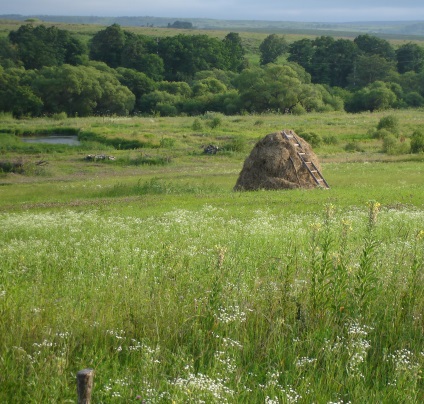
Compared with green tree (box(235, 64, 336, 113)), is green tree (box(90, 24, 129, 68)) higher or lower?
higher

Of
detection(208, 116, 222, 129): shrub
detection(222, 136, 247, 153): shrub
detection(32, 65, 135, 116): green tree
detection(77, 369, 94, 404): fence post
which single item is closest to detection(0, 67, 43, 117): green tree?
detection(32, 65, 135, 116): green tree

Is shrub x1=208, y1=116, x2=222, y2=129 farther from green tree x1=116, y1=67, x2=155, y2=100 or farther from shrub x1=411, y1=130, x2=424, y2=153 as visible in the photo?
green tree x1=116, y1=67, x2=155, y2=100

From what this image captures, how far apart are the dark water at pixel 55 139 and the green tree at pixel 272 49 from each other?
329 ft

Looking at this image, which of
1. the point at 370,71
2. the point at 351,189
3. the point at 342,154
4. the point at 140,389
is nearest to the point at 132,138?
the point at 342,154

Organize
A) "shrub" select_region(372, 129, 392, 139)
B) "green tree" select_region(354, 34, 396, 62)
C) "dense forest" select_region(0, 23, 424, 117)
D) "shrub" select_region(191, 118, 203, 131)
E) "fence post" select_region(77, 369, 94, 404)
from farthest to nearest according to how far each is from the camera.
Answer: "green tree" select_region(354, 34, 396, 62)
"dense forest" select_region(0, 23, 424, 117)
"shrub" select_region(191, 118, 203, 131)
"shrub" select_region(372, 129, 392, 139)
"fence post" select_region(77, 369, 94, 404)

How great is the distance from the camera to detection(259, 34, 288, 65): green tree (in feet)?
559

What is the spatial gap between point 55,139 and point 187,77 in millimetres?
67302

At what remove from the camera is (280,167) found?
31.7 m

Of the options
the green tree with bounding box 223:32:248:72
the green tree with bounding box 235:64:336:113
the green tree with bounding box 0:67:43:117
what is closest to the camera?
the green tree with bounding box 0:67:43:117

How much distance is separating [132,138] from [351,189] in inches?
1709

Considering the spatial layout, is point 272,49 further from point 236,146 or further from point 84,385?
point 84,385

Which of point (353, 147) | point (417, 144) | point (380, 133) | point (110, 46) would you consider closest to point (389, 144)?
point (417, 144)

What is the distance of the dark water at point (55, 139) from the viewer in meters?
72.1

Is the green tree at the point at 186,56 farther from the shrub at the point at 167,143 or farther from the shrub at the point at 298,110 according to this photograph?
the shrub at the point at 167,143
